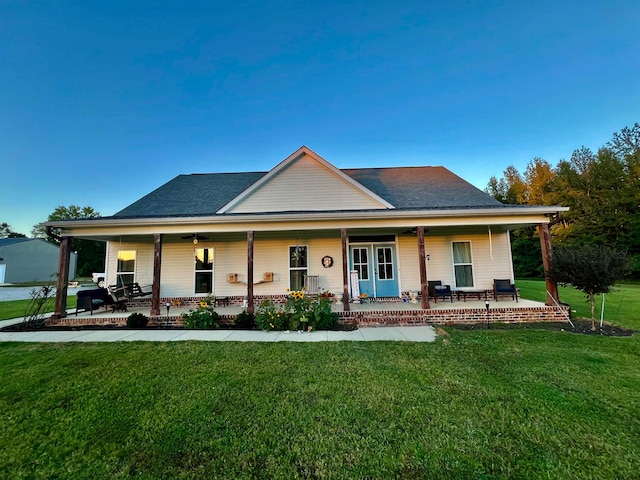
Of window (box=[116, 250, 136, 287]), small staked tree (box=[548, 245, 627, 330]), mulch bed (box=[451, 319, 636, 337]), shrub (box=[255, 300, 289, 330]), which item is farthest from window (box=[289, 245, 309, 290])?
small staked tree (box=[548, 245, 627, 330])

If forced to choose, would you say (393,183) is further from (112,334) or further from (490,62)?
(112,334)

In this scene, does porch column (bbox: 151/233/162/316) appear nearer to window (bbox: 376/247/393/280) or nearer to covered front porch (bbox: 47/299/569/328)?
covered front porch (bbox: 47/299/569/328)

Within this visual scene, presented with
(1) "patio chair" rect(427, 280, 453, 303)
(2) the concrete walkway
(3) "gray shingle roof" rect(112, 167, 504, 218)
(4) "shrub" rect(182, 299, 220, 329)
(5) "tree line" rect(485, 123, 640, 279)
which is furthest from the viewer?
(5) "tree line" rect(485, 123, 640, 279)

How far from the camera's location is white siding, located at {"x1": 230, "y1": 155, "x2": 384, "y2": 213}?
9773 mm

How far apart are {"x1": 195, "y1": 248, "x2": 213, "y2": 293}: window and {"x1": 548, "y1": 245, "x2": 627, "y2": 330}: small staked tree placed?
10.8 meters

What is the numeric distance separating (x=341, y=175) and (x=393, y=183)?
3.04 meters

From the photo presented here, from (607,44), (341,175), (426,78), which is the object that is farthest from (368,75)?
(607,44)

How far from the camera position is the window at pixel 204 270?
1006 cm

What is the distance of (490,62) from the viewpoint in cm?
1124

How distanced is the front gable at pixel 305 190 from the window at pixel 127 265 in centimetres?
447

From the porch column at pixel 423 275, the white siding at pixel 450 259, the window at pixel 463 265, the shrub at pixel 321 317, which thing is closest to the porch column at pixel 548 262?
the white siding at pixel 450 259

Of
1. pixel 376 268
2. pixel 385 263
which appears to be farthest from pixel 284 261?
pixel 385 263

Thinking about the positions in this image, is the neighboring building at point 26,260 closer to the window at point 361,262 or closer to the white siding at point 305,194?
the white siding at point 305,194

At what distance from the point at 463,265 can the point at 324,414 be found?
8.90 meters
